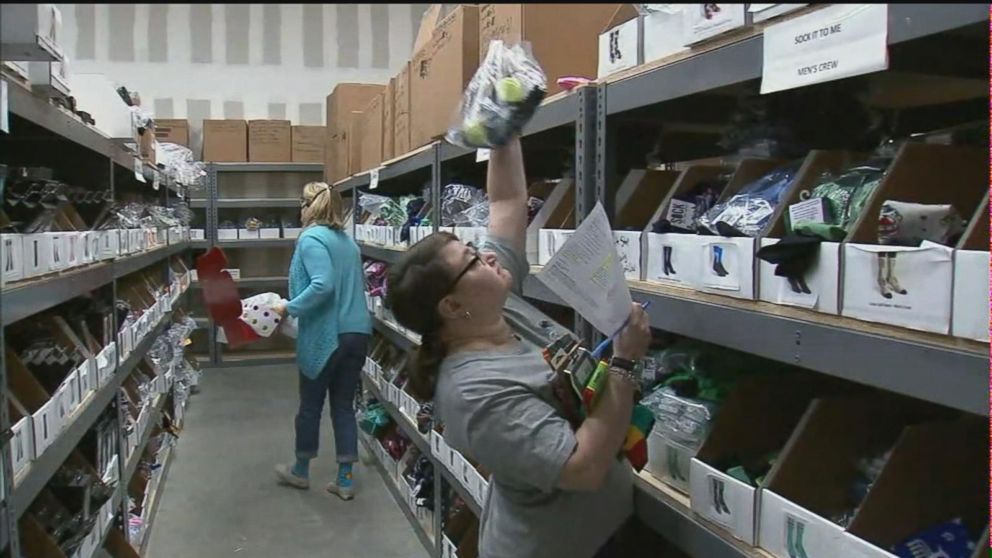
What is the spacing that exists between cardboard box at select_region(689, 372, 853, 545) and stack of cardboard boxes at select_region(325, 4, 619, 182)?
0.76 metres

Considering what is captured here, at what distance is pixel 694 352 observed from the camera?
5.85ft

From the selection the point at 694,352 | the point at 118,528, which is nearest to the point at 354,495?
the point at 118,528

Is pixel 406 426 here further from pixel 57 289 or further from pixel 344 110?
pixel 344 110

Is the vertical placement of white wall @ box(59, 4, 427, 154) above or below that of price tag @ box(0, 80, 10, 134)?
above

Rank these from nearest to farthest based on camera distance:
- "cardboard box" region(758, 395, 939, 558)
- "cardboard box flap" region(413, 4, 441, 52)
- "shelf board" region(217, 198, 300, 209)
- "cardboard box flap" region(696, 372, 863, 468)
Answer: "cardboard box" region(758, 395, 939, 558), "cardboard box flap" region(696, 372, 863, 468), "cardboard box flap" region(413, 4, 441, 52), "shelf board" region(217, 198, 300, 209)

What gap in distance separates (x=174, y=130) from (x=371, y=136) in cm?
365

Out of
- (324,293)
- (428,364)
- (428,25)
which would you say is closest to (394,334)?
(324,293)

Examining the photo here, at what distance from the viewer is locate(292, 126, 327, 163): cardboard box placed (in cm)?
783

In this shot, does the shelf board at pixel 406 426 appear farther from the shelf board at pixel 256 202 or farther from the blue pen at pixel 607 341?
the shelf board at pixel 256 202

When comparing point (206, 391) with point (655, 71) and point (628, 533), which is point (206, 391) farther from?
point (655, 71)

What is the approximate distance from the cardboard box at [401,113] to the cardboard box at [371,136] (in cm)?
42

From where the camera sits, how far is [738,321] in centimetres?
130

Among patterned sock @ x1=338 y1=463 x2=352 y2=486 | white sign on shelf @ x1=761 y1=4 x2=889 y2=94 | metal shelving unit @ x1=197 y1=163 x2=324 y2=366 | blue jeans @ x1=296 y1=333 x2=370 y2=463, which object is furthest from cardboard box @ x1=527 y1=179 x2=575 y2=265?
metal shelving unit @ x1=197 y1=163 x2=324 y2=366

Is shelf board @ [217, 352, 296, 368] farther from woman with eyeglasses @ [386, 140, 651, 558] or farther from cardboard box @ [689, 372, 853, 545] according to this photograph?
cardboard box @ [689, 372, 853, 545]
